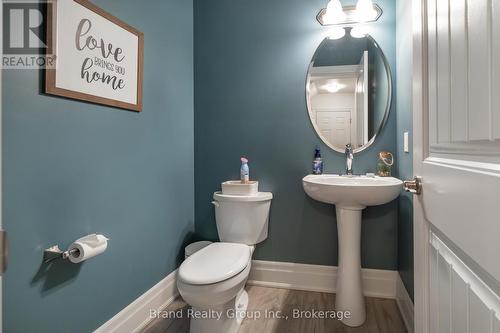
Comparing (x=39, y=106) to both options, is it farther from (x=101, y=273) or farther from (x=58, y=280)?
(x=101, y=273)

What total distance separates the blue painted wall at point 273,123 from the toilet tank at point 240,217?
0.76 feet

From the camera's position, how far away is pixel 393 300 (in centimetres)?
183

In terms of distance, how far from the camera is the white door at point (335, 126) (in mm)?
1947

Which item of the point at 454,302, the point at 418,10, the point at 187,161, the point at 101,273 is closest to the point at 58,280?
the point at 101,273

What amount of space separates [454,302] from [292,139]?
150 cm

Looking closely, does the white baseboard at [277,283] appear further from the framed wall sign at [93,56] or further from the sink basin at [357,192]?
the framed wall sign at [93,56]

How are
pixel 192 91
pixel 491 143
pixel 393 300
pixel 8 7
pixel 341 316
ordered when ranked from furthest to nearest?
pixel 192 91 → pixel 393 300 → pixel 341 316 → pixel 8 7 → pixel 491 143

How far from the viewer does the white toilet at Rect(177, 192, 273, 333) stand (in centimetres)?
127

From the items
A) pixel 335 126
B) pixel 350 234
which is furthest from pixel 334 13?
pixel 350 234

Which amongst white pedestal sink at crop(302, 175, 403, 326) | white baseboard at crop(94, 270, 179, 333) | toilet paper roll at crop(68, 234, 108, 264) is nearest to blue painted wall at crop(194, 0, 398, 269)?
white pedestal sink at crop(302, 175, 403, 326)

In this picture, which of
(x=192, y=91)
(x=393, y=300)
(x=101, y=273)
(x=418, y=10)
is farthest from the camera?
(x=192, y=91)

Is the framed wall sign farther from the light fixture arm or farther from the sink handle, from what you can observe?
the sink handle

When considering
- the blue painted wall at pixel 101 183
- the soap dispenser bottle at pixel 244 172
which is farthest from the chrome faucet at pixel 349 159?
the blue painted wall at pixel 101 183

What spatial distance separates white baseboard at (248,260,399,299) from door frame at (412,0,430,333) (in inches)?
44.4
